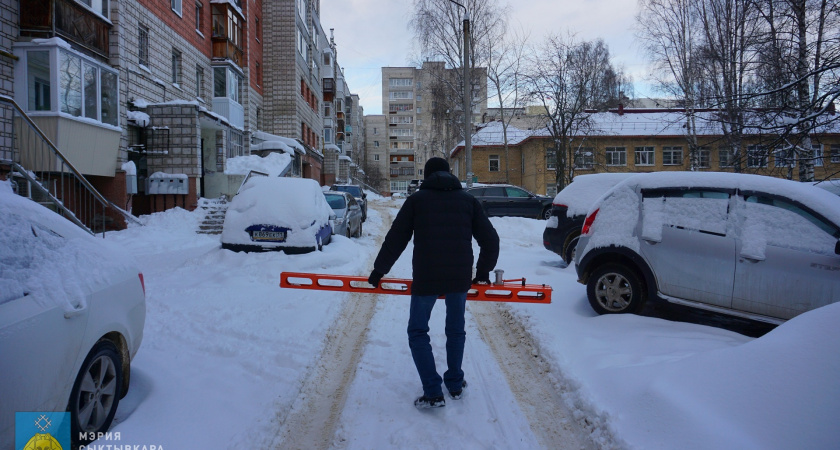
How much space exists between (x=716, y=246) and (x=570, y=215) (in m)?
4.30

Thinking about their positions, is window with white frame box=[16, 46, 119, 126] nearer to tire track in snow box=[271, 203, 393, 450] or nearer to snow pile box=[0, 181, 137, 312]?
tire track in snow box=[271, 203, 393, 450]

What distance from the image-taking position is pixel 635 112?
43250 mm

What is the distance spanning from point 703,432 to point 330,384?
2687 mm

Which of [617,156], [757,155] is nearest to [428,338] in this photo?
[757,155]

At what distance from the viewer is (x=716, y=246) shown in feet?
16.7

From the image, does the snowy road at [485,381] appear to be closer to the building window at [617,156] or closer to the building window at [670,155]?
the building window at [617,156]

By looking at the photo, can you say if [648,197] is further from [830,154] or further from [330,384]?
[830,154]

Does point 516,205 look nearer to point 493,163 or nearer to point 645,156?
point 645,156

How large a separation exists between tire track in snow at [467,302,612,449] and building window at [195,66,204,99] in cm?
2071

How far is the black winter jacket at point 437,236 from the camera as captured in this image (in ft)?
11.5

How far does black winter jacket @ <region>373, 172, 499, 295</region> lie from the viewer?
11.5 feet

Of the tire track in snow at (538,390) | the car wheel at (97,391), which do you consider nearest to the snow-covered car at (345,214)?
the tire track in snow at (538,390)

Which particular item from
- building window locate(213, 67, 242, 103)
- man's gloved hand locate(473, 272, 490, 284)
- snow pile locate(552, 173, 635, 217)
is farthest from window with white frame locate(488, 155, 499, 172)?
man's gloved hand locate(473, 272, 490, 284)

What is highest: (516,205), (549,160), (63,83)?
(549,160)
